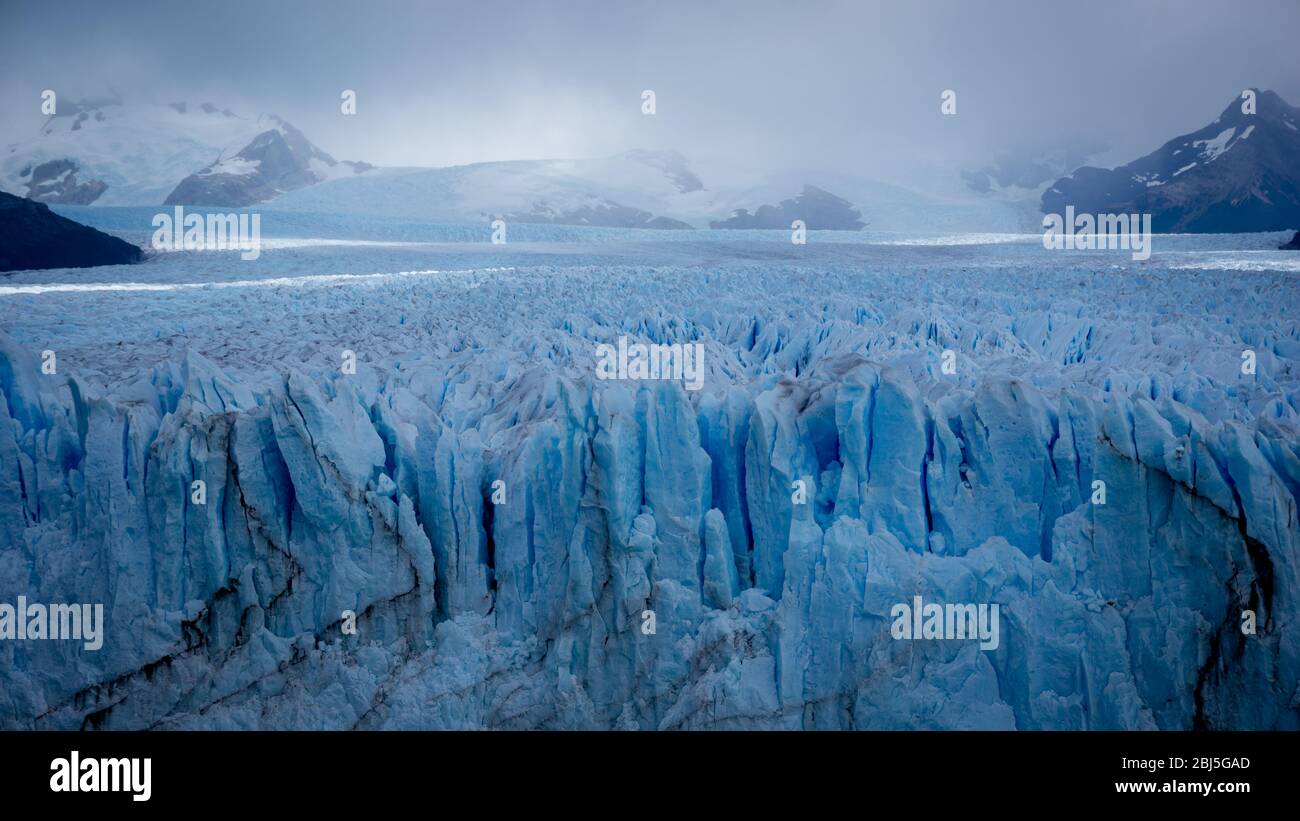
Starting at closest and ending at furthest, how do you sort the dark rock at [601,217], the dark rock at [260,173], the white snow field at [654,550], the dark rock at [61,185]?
the white snow field at [654,550] → the dark rock at [601,217] → the dark rock at [61,185] → the dark rock at [260,173]

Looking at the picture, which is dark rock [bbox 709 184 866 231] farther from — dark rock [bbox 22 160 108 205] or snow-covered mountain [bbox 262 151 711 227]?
dark rock [bbox 22 160 108 205]

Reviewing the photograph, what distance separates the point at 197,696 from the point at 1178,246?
58.2 ft

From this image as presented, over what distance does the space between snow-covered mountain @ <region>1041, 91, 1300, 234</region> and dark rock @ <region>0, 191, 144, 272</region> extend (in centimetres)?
2490

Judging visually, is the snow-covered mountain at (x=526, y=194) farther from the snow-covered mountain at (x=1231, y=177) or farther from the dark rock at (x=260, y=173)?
the snow-covered mountain at (x=1231, y=177)

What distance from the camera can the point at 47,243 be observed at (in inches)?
477

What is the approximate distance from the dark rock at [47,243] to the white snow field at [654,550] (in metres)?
8.85

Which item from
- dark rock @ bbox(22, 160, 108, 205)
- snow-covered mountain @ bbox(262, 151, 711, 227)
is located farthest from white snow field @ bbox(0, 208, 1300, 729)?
dark rock @ bbox(22, 160, 108, 205)

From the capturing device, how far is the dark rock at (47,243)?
38.7ft

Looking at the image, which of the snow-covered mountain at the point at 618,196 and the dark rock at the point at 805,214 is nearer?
the snow-covered mountain at the point at 618,196

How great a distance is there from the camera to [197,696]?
450 cm

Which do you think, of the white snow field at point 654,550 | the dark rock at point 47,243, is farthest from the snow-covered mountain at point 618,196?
the white snow field at point 654,550

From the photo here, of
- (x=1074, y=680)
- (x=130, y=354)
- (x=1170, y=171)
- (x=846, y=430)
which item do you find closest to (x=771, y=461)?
(x=846, y=430)

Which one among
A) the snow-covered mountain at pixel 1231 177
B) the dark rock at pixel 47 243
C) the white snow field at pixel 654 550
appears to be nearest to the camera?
the white snow field at pixel 654 550

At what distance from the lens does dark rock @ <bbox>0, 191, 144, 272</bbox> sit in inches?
464
